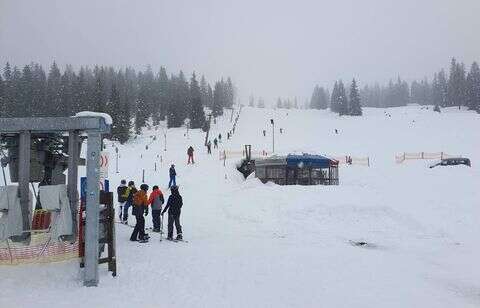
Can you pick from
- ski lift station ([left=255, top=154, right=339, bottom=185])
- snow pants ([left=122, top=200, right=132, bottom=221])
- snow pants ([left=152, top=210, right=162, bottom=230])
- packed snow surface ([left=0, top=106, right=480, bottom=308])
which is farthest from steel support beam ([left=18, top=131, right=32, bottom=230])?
ski lift station ([left=255, top=154, right=339, bottom=185])

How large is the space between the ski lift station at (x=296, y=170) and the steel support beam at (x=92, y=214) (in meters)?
21.0

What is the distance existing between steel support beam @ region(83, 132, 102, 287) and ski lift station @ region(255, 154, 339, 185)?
20968 millimetres

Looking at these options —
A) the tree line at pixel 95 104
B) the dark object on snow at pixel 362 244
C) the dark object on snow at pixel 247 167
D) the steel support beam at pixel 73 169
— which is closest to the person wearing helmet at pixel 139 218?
the steel support beam at pixel 73 169

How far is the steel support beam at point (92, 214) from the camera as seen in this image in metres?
9.41

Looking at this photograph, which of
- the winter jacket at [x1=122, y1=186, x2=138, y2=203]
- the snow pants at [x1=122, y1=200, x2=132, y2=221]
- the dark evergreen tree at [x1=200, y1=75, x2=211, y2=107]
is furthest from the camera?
the dark evergreen tree at [x1=200, y1=75, x2=211, y2=107]

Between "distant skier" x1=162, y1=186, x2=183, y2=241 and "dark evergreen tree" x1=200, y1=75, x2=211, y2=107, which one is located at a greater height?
"dark evergreen tree" x1=200, y1=75, x2=211, y2=107

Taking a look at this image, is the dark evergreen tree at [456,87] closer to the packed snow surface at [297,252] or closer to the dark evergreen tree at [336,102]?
the dark evergreen tree at [336,102]

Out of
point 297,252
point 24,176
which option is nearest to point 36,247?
point 24,176

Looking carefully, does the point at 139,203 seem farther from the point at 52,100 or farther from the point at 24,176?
the point at 52,100

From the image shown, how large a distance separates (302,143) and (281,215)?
142 feet

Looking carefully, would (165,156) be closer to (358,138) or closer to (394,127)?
(358,138)

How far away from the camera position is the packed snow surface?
9070 mm

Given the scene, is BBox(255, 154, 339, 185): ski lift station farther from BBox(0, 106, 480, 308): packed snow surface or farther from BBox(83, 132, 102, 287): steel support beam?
BBox(83, 132, 102, 287): steel support beam

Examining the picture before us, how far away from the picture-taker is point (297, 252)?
13.5 metres
